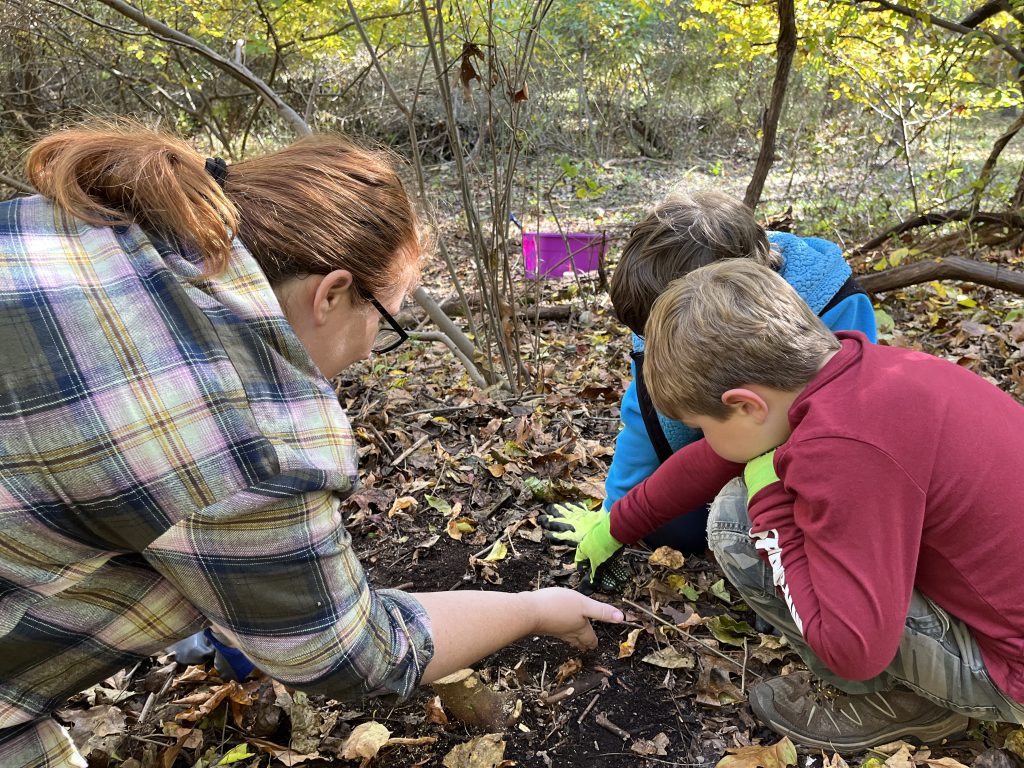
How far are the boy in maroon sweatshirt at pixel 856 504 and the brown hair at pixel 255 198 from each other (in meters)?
0.64

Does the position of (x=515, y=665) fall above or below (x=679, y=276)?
below

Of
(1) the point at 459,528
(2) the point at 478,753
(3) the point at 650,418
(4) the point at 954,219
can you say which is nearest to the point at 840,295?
(3) the point at 650,418

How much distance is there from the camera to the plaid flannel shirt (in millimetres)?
984

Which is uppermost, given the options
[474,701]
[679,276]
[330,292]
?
[330,292]

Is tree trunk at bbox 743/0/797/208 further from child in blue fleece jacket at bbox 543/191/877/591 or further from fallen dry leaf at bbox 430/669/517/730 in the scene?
fallen dry leaf at bbox 430/669/517/730

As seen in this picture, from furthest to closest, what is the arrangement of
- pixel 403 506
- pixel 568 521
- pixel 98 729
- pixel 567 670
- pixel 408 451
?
1. pixel 408 451
2. pixel 403 506
3. pixel 568 521
4. pixel 567 670
5. pixel 98 729

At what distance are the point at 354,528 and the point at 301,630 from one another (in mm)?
1542

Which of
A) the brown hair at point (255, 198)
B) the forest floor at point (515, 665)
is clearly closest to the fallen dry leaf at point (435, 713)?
the forest floor at point (515, 665)

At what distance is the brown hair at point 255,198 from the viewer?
1.06 meters

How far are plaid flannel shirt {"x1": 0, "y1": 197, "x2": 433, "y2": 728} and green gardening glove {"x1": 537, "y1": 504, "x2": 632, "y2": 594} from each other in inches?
41.7

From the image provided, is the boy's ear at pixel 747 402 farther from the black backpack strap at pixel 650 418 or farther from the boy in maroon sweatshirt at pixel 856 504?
the black backpack strap at pixel 650 418

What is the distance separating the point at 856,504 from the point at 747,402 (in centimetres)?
29

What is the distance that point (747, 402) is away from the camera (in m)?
1.46

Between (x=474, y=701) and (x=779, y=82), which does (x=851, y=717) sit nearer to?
(x=474, y=701)
